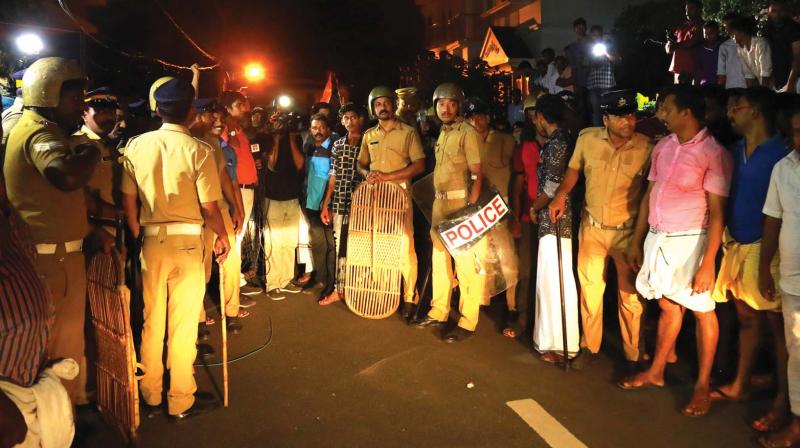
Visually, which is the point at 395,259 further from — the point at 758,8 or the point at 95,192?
the point at 758,8

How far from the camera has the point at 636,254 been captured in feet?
15.5

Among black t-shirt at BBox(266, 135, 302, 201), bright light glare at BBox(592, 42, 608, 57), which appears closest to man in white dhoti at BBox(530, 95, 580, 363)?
black t-shirt at BBox(266, 135, 302, 201)

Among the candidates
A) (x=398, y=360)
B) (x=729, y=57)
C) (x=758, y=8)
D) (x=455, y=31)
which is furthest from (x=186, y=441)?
(x=455, y=31)

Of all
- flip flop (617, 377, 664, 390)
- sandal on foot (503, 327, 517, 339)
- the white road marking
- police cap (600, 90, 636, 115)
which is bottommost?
the white road marking

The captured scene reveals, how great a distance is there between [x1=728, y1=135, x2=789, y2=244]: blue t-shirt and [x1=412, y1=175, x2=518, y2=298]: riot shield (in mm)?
1858

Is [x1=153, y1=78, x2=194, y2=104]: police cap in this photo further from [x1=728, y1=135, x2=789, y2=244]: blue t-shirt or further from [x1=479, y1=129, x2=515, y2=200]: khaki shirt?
[x1=728, y1=135, x2=789, y2=244]: blue t-shirt

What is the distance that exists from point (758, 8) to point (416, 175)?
40.5ft

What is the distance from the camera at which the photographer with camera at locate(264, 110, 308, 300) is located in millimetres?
7629

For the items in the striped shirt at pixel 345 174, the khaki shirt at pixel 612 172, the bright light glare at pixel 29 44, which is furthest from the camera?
the bright light glare at pixel 29 44

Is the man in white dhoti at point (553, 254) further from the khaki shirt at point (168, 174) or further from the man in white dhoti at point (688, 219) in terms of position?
the khaki shirt at point (168, 174)

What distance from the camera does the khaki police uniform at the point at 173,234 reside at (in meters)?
4.09

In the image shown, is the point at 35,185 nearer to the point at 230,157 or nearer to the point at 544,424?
the point at 230,157

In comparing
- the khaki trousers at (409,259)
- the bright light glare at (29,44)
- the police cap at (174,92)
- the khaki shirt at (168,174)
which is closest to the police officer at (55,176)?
the khaki shirt at (168,174)

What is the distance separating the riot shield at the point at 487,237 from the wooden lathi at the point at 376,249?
2.19ft
